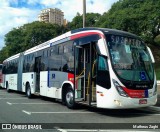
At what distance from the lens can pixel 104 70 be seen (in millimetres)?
11492

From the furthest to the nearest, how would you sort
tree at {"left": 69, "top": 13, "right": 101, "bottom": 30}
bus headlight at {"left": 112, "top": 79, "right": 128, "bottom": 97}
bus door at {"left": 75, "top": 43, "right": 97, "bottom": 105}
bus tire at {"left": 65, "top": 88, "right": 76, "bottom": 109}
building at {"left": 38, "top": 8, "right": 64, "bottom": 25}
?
building at {"left": 38, "top": 8, "right": 64, "bottom": 25} < tree at {"left": 69, "top": 13, "right": 101, "bottom": 30} < bus tire at {"left": 65, "top": 88, "right": 76, "bottom": 109} < bus door at {"left": 75, "top": 43, "right": 97, "bottom": 105} < bus headlight at {"left": 112, "top": 79, "right": 128, "bottom": 97}

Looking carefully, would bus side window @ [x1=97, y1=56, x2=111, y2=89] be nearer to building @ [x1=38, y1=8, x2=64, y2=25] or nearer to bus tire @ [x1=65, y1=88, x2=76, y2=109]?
bus tire @ [x1=65, y1=88, x2=76, y2=109]

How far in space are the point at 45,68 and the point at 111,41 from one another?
6.29m

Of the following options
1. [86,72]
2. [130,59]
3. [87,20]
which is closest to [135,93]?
[130,59]

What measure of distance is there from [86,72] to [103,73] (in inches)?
54.3

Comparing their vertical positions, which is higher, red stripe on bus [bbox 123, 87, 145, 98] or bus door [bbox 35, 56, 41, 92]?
bus door [bbox 35, 56, 41, 92]

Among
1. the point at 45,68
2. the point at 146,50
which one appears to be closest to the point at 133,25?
the point at 45,68

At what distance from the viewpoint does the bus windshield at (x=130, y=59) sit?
1144 centimetres

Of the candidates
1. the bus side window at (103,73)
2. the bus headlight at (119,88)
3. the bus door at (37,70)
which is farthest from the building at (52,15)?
the bus headlight at (119,88)

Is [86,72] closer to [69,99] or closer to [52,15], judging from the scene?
[69,99]

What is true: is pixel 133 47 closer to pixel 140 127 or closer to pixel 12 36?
pixel 140 127

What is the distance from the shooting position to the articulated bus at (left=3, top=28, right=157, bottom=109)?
1121cm

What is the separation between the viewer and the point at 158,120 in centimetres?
1058

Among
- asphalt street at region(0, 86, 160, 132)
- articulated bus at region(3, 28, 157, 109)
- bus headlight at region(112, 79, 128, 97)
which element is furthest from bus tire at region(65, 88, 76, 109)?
bus headlight at region(112, 79, 128, 97)
